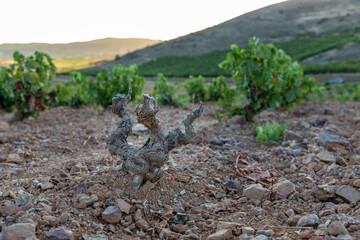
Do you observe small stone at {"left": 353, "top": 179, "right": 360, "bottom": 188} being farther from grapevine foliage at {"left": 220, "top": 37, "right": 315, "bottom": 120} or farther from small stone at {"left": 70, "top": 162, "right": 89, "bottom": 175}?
grapevine foliage at {"left": 220, "top": 37, "right": 315, "bottom": 120}

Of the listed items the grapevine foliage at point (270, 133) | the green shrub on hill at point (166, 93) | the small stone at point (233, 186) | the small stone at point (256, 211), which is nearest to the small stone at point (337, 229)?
the small stone at point (256, 211)

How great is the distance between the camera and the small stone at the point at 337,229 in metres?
2.22

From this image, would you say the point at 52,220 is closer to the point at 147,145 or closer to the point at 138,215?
the point at 138,215

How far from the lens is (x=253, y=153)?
14.1ft

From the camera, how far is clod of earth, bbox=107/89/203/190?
9.11 feet

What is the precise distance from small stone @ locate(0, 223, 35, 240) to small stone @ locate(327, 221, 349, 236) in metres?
1.74

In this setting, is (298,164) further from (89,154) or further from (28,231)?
(28,231)

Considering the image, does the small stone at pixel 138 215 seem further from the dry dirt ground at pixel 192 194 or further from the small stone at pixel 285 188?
the small stone at pixel 285 188

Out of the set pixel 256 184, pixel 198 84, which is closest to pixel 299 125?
pixel 256 184

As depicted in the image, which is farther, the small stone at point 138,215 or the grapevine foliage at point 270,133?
the grapevine foliage at point 270,133

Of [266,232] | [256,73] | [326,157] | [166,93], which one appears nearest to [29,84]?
[166,93]

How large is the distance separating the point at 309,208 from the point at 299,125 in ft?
11.2

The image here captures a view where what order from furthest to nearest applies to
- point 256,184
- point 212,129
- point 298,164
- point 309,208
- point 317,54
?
point 317,54 < point 212,129 < point 298,164 < point 256,184 < point 309,208

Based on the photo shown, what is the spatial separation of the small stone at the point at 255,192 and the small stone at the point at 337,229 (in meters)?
0.79
